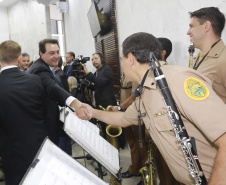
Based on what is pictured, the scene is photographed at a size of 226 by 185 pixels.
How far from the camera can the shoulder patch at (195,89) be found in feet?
2.94

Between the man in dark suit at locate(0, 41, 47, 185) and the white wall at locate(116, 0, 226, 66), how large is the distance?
1.64 m

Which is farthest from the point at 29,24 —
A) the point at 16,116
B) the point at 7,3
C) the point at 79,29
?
the point at 16,116

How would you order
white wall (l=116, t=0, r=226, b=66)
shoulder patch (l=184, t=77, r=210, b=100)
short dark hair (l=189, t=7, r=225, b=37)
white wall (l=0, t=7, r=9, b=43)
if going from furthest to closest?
white wall (l=0, t=7, r=9, b=43) < white wall (l=116, t=0, r=226, b=66) < short dark hair (l=189, t=7, r=225, b=37) < shoulder patch (l=184, t=77, r=210, b=100)

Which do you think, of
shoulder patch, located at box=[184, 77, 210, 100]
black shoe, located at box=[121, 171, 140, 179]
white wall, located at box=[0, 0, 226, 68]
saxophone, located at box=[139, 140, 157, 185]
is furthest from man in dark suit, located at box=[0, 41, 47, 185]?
white wall, located at box=[0, 0, 226, 68]

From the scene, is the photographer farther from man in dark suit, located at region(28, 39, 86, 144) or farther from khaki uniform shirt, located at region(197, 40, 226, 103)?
khaki uniform shirt, located at region(197, 40, 226, 103)

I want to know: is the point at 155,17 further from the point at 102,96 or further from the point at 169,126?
the point at 169,126

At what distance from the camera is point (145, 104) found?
3.94ft

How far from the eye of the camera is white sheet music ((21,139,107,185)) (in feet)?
2.52

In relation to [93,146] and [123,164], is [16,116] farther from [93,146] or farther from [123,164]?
[123,164]

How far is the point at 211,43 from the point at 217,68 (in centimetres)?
27

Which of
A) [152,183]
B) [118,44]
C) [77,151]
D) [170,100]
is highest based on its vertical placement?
[118,44]

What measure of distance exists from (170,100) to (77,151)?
336cm

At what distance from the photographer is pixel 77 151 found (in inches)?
154

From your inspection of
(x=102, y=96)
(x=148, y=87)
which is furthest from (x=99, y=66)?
(x=148, y=87)
